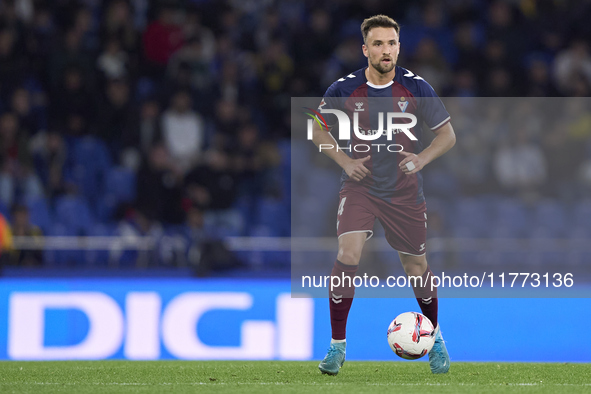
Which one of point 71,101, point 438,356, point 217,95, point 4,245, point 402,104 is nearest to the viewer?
point 438,356

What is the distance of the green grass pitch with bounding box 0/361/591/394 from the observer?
5.02 metres

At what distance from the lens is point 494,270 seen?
8.27 m

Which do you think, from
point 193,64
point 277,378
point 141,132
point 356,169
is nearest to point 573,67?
point 193,64

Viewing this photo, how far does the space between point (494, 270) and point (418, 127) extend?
2785 mm

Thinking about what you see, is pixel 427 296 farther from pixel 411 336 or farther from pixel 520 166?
pixel 520 166

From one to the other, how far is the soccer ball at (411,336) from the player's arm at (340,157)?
938 mm

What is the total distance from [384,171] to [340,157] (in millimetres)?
302

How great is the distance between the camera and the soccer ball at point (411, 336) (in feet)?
17.9

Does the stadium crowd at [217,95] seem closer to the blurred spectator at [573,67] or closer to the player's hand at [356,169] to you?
the blurred spectator at [573,67]

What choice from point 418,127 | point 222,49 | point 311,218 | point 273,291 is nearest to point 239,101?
point 222,49

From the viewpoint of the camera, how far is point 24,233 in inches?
349

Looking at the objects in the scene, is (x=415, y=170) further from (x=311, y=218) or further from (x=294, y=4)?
(x=294, y=4)

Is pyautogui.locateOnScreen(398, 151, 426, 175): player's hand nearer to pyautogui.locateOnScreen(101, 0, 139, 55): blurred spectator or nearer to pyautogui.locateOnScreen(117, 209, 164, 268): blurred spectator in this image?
pyautogui.locateOnScreen(117, 209, 164, 268): blurred spectator

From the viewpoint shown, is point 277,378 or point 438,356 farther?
point 438,356
